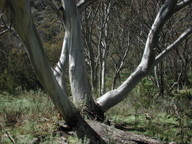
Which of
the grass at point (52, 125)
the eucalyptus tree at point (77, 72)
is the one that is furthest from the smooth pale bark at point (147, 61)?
the grass at point (52, 125)

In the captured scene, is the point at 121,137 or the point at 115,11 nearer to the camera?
the point at 121,137

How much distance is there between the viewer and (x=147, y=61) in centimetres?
496

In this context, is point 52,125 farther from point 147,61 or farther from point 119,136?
point 147,61

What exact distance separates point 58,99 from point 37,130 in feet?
2.07

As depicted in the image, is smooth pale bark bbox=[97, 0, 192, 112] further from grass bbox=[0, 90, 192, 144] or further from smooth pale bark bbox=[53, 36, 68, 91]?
smooth pale bark bbox=[53, 36, 68, 91]

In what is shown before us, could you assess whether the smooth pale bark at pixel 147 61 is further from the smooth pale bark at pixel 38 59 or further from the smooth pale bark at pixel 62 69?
the smooth pale bark at pixel 38 59

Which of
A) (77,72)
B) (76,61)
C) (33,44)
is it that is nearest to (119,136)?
(77,72)

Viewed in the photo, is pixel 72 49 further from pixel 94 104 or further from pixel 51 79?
pixel 51 79

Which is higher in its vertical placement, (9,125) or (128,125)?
(9,125)

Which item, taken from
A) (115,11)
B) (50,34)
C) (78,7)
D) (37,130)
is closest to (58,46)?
(115,11)

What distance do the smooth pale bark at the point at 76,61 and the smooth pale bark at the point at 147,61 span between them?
0.34 metres

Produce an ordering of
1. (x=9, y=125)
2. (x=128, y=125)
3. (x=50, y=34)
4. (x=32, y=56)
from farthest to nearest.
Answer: (x=50, y=34), (x=128, y=125), (x=9, y=125), (x=32, y=56)

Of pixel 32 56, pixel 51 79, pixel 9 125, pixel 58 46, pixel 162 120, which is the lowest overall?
pixel 162 120

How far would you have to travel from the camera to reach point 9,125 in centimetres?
417
